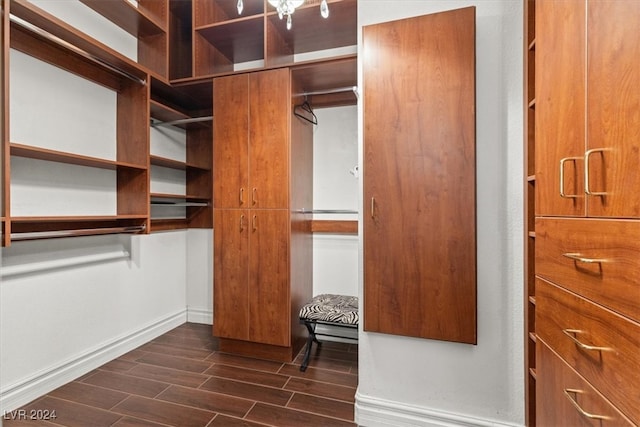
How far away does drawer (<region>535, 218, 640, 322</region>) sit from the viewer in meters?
0.78

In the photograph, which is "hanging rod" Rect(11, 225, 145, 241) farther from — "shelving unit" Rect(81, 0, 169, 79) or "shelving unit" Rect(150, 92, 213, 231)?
"shelving unit" Rect(81, 0, 169, 79)

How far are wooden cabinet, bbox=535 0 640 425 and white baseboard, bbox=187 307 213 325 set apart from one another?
Answer: 9.39 ft

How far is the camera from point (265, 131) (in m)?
2.36

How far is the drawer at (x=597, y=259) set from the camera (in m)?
0.78

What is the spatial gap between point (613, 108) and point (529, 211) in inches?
28.5

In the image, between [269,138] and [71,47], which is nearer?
[71,47]

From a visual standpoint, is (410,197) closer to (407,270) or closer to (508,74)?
(407,270)

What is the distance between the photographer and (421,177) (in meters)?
1.58

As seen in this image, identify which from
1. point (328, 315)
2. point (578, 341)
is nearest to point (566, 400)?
point (578, 341)

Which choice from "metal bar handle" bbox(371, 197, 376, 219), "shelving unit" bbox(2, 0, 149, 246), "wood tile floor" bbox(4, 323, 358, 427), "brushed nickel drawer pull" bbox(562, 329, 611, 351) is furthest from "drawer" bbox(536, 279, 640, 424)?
"shelving unit" bbox(2, 0, 149, 246)

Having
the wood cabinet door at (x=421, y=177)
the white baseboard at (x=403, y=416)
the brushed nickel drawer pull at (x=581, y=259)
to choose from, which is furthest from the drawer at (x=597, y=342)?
the white baseboard at (x=403, y=416)

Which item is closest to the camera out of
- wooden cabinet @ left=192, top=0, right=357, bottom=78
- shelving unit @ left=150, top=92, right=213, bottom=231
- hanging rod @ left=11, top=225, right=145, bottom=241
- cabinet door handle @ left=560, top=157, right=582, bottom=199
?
cabinet door handle @ left=560, top=157, right=582, bottom=199

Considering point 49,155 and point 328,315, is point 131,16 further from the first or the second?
point 328,315

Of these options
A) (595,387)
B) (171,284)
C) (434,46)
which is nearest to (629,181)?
(595,387)
